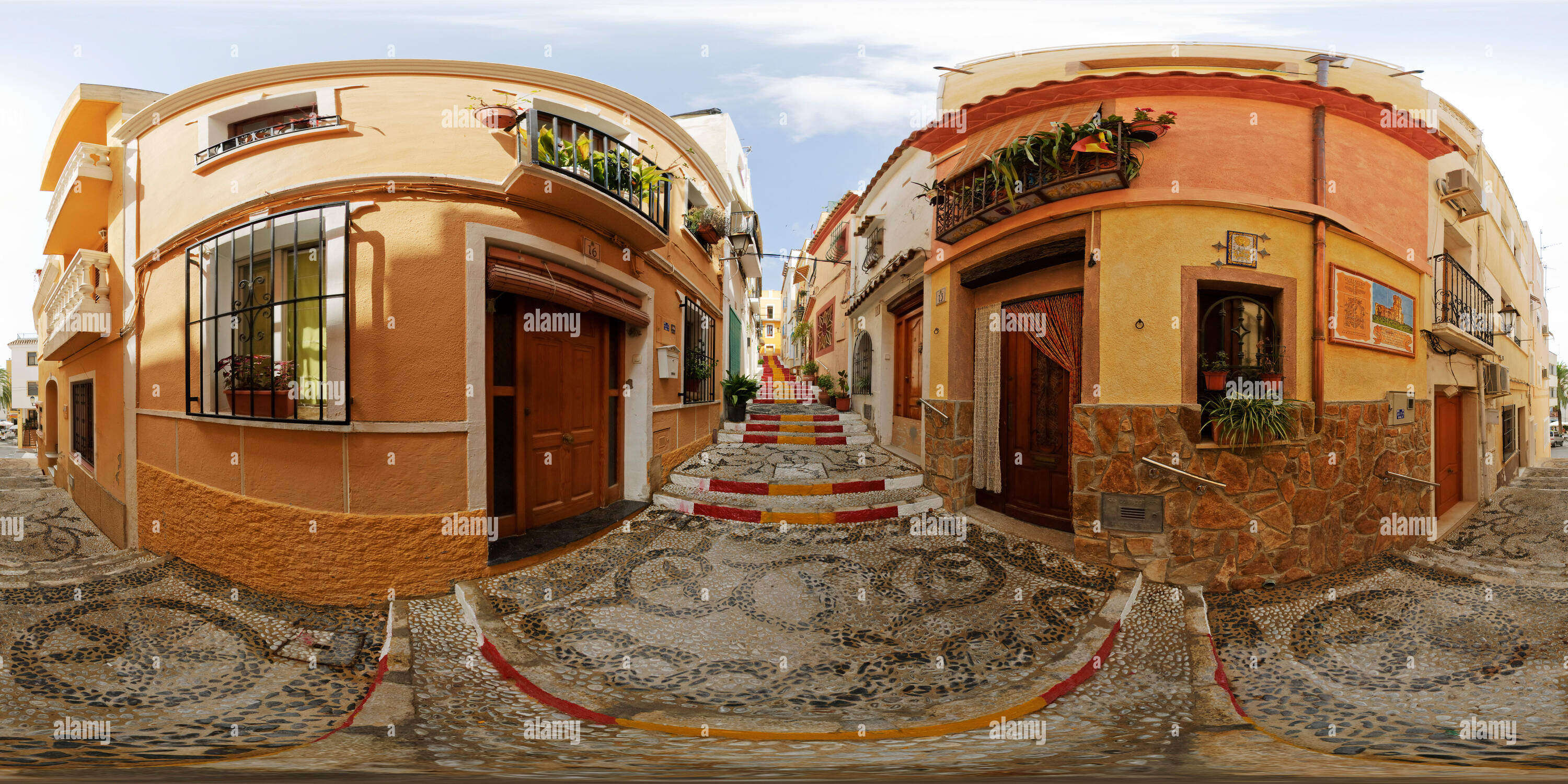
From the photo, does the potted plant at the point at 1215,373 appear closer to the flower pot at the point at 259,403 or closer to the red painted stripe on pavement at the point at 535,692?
the red painted stripe on pavement at the point at 535,692

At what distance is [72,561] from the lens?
5680 mm

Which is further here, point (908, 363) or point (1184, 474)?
point (908, 363)


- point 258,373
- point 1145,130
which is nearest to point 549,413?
point 258,373

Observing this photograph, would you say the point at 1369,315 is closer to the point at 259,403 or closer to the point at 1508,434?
the point at 1508,434

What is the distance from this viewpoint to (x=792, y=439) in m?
8.98

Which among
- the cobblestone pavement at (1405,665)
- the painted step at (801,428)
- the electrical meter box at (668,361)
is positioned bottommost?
the cobblestone pavement at (1405,665)

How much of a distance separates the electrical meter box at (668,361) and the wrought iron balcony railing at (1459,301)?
9334 mm

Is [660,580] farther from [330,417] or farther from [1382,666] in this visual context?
[1382,666]

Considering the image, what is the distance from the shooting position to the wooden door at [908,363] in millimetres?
8352

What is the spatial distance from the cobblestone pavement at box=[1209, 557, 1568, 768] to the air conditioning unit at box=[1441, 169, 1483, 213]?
15.8 feet

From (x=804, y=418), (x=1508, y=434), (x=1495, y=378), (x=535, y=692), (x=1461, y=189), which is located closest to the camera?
(x=535, y=692)

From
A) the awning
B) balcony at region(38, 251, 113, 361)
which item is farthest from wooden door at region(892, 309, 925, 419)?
balcony at region(38, 251, 113, 361)

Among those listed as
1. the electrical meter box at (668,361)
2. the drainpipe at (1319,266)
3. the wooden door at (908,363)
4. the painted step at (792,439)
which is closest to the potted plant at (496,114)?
the electrical meter box at (668,361)

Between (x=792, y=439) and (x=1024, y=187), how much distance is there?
5.14m
